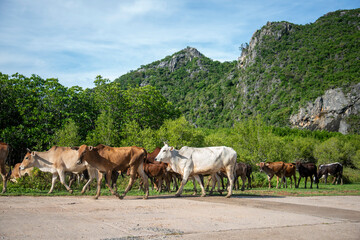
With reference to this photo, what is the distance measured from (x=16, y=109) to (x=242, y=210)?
126 feet

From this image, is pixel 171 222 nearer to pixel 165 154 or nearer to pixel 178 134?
pixel 165 154

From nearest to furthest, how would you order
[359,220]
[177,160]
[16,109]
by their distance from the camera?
1. [359,220]
2. [177,160]
3. [16,109]

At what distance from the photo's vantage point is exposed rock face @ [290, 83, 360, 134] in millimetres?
91812

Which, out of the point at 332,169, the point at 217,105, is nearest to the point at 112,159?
the point at 332,169

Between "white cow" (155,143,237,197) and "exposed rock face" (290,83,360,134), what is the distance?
86890 millimetres

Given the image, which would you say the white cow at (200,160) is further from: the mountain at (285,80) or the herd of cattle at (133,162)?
the mountain at (285,80)

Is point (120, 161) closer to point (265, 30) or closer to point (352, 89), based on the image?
point (352, 89)

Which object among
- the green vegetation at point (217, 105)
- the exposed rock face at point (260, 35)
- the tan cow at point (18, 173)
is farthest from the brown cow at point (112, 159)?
the exposed rock face at point (260, 35)

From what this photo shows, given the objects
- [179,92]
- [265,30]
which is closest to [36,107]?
[179,92]

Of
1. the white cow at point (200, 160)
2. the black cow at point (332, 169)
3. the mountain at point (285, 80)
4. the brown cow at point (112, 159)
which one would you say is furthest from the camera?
the mountain at point (285, 80)

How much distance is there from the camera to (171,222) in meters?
8.57

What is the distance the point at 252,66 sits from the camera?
475 ft

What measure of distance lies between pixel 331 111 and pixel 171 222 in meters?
95.9

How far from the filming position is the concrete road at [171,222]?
7.10 meters
